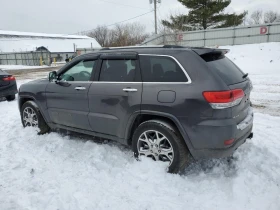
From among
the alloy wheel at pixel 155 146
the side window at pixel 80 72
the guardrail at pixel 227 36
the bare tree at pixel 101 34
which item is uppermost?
the bare tree at pixel 101 34

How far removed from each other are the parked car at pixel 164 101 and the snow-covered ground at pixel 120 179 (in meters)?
0.33

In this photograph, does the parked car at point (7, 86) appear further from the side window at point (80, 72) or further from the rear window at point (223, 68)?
the rear window at point (223, 68)

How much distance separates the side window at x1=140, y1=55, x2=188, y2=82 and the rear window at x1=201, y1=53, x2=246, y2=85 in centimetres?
39

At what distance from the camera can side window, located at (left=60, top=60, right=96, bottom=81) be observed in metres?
4.01

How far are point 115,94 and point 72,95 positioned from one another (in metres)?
1.00

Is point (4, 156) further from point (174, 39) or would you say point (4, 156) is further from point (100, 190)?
point (174, 39)

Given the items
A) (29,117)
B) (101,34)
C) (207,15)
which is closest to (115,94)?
(29,117)

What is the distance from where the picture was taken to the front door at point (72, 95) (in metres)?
3.97

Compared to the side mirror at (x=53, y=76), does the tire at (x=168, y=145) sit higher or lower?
lower

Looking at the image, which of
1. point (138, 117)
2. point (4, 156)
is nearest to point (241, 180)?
point (138, 117)

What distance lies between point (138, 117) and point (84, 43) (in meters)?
A: 67.6

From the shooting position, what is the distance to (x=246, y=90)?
331 cm

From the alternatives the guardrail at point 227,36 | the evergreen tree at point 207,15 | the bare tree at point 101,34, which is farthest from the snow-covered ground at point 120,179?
the bare tree at point 101,34

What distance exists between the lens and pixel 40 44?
6116cm
